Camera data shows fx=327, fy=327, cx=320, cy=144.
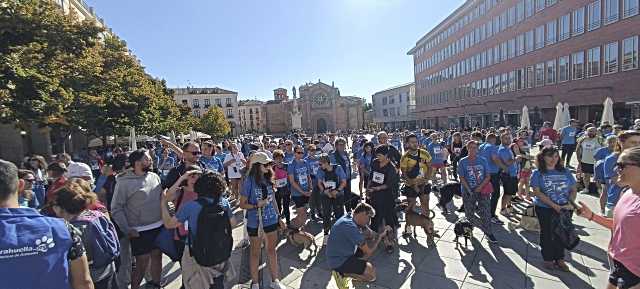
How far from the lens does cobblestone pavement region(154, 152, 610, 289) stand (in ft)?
14.5

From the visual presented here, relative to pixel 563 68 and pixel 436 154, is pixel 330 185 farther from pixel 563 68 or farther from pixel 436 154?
pixel 563 68

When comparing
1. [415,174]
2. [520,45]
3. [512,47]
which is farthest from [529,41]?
[415,174]

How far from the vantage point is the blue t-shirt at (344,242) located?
3.95m

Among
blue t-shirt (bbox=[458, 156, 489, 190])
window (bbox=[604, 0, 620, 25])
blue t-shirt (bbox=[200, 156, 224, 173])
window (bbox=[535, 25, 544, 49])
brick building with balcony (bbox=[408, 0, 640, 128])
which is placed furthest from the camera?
window (bbox=[535, 25, 544, 49])

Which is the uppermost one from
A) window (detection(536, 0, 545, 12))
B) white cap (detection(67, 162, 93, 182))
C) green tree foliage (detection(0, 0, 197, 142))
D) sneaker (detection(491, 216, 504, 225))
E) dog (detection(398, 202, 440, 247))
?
window (detection(536, 0, 545, 12))

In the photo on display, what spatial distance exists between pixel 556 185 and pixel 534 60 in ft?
113

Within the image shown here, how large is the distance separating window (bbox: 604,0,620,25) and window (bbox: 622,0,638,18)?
485 mm

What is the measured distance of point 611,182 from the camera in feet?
16.3

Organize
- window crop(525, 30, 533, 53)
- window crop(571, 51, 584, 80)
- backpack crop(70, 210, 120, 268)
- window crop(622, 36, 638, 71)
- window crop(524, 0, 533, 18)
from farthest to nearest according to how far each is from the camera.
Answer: window crop(525, 30, 533, 53), window crop(524, 0, 533, 18), window crop(571, 51, 584, 80), window crop(622, 36, 638, 71), backpack crop(70, 210, 120, 268)

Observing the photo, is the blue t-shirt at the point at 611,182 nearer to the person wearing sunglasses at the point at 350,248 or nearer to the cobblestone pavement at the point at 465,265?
the cobblestone pavement at the point at 465,265

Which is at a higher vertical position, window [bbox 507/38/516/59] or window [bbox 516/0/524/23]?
window [bbox 516/0/524/23]

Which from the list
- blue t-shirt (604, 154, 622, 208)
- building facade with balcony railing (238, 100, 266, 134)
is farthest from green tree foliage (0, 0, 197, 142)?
building facade with balcony railing (238, 100, 266, 134)

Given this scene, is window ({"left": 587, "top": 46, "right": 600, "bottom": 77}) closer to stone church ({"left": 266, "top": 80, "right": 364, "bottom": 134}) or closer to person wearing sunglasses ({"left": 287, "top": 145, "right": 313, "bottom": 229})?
person wearing sunglasses ({"left": 287, "top": 145, "right": 313, "bottom": 229})

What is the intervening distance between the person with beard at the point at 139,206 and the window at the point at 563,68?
3452cm
